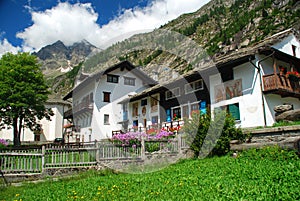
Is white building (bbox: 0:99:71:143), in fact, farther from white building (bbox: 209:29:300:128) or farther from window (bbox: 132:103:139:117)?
white building (bbox: 209:29:300:128)

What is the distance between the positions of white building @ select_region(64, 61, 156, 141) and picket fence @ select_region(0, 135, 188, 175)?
19.5 metres

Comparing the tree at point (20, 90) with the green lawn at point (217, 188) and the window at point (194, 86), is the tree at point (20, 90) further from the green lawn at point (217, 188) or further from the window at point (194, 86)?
the green lawn at point (217, 188)

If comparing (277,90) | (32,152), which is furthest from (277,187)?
(277,90)

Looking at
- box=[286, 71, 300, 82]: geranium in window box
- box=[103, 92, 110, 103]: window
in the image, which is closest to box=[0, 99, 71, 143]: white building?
box=[103, 92, 110, 103]: window

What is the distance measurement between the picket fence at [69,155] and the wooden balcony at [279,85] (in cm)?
772

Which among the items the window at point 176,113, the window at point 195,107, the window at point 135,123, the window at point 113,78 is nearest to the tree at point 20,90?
the window at point 113,78

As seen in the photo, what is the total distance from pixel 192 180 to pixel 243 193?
88.2 inches

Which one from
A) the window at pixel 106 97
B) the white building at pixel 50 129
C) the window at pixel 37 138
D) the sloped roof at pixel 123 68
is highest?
the sloped roof at pixel 123 68

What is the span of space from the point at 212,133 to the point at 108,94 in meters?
23.8

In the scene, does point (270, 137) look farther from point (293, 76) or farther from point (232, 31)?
point (232, 31)

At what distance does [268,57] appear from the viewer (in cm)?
1875

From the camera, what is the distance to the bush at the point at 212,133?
12961 mm

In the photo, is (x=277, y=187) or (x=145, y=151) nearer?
(x=277, y=187)

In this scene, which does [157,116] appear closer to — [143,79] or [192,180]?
[143,79]
